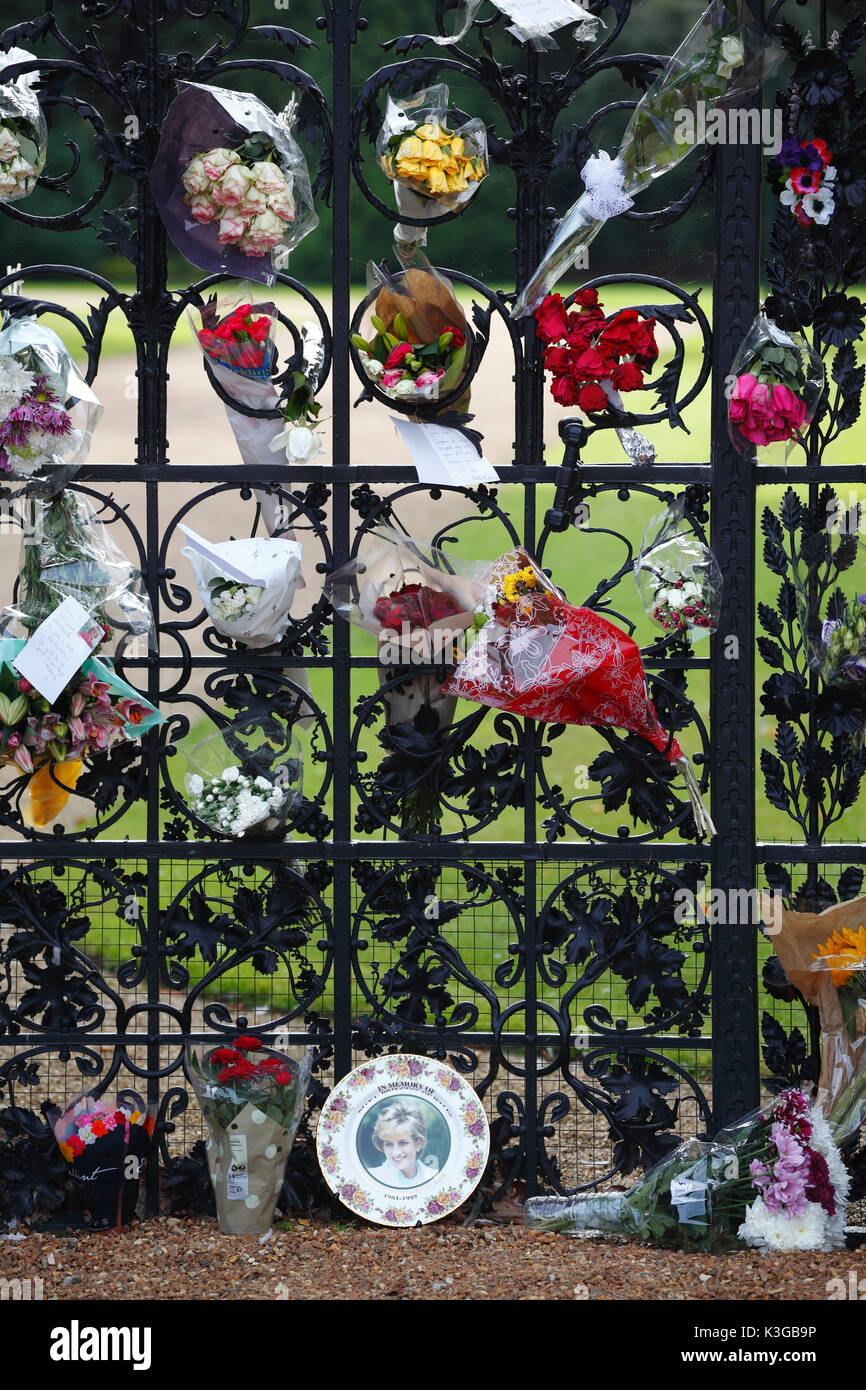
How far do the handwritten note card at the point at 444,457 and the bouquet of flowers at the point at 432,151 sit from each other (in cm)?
53

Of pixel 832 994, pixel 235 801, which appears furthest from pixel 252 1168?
pixel 832 994

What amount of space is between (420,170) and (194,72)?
62 centimetres

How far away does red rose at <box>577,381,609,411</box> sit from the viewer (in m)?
3.11

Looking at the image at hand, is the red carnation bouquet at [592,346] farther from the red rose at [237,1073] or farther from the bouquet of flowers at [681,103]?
the red rose at [237,1073]

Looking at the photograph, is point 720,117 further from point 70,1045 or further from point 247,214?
point 70,1045

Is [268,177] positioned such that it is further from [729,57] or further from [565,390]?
[729,57]

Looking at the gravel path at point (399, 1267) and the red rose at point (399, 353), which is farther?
the red rose at point (399, 353)

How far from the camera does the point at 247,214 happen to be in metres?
3.06

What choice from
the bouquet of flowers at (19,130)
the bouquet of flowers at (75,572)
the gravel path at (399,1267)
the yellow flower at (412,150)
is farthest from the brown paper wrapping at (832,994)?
the bouquet of flowers at (19,130)

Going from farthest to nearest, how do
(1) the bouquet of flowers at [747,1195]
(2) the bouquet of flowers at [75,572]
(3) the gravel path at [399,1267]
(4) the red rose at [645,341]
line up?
(2) the bouquet of flowers at [75,572]
(4) the red rose at [645,341]
(1) the bouquet of flowers at [747,1195]
(3) the gravel path at [399,1267]

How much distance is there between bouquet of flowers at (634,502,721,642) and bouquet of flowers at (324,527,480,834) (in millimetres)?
433

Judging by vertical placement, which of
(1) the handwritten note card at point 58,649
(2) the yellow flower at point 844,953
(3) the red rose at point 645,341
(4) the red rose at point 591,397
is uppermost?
(3) the red rose at point 645,341

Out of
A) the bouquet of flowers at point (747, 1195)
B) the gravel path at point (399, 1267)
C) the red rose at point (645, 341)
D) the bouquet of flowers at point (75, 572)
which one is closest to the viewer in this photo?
the gravel path at point (399, 1267)

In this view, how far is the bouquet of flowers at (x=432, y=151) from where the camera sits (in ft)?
9.93
